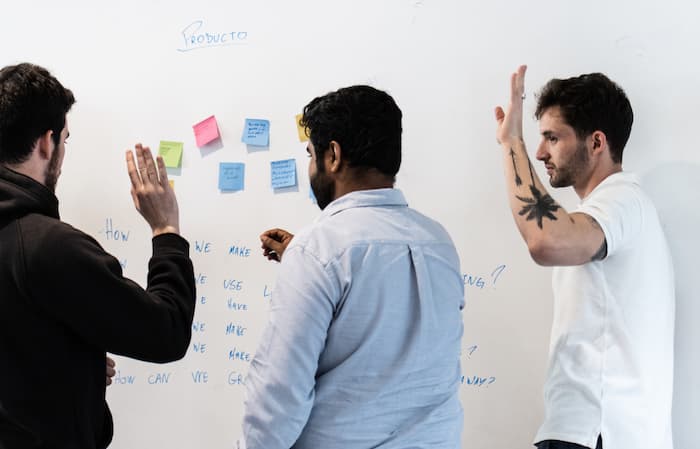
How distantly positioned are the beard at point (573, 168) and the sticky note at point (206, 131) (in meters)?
0.81

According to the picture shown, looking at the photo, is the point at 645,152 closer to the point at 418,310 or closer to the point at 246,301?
the point at 418,310

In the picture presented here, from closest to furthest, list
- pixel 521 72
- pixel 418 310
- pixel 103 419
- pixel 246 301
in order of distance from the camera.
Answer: pixel 418 310 → pixel 103 419 → pixel 521 72 → pixel 246 301

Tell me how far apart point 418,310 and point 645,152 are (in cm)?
78

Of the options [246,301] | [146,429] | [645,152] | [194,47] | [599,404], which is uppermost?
[194,47]

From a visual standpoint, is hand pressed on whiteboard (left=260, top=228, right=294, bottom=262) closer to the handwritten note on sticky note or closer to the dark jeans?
the handwritten note on sticky note

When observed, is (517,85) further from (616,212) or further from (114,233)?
(114,233)

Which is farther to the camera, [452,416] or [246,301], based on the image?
[246,301]

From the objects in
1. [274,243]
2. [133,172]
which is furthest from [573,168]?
[133,172]

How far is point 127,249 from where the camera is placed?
5.27ft

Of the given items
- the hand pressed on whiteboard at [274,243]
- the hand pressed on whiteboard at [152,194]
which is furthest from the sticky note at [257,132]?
the hand pressed on whiteboard at [152,194]

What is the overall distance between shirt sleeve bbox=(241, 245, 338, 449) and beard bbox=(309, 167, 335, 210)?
14 cm

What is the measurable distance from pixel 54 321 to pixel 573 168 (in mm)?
996

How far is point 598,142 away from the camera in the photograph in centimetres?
128

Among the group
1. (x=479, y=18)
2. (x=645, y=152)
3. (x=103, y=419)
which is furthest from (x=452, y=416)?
(x=479, y=18)
